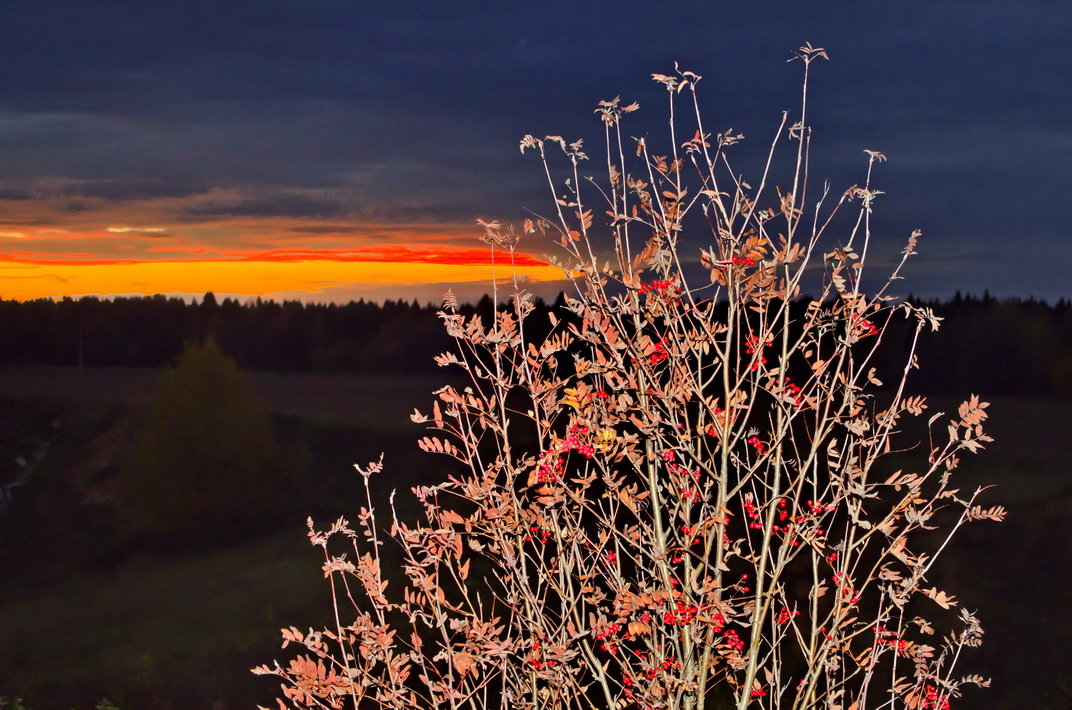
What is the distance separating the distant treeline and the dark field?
2.12ft

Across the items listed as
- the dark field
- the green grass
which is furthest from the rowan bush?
the green grass

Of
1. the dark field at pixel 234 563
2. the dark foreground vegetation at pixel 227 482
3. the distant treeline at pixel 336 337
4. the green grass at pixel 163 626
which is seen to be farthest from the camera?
the distant treeline at pixel 336 337

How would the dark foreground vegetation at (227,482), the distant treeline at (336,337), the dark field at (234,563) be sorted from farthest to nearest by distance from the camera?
the distant treeline at (336,337), the dark foreground vegetation at (227,482), the dark field at (234,563)

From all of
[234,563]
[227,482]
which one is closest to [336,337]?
[227,482]

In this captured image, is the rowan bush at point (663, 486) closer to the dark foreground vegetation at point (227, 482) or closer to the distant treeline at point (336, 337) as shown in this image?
the dark foreground vegetation at point (227, 482)

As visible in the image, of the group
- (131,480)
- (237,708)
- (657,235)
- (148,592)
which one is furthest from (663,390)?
(131,480)

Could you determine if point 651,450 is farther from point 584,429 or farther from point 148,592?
point 148,592

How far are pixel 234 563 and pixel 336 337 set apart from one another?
790 centimetres

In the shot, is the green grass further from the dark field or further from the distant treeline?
the distant treeline

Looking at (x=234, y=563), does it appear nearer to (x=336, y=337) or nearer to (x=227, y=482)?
(x=227, y=482)

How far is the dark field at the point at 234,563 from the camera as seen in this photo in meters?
17.8

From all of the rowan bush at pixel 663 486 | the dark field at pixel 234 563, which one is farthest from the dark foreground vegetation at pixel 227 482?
the rowan bush at pixel 663 486

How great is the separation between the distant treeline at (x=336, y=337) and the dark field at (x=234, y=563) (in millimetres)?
646

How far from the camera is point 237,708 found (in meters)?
17.9
